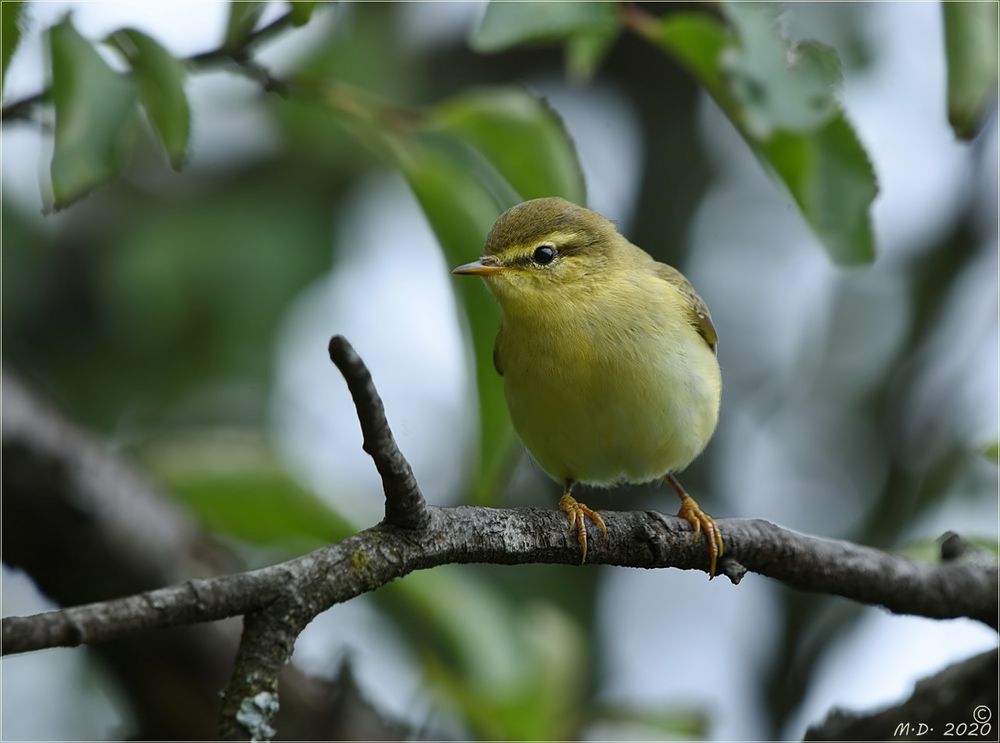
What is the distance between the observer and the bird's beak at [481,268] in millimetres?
3493

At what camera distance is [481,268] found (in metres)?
3.75

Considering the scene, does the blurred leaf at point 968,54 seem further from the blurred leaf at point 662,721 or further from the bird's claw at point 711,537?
the blurred leaf at point 662,721

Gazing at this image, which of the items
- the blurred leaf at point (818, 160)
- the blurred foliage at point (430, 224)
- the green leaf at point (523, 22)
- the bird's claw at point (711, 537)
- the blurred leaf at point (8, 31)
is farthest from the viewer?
the bird's claw at point (711, 537)

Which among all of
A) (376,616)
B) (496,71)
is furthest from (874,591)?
(496,71)

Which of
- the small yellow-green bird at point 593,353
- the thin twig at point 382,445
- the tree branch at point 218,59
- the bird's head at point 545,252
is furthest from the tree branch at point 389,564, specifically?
the tree branch at point 218,59

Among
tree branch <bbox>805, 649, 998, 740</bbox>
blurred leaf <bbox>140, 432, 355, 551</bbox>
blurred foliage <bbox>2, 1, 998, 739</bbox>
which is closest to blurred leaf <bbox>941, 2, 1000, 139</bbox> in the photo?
blurred foliage <bbox>2, 1, 998, 739</bbox>

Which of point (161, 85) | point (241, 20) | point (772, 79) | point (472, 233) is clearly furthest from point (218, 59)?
point (772, 79)

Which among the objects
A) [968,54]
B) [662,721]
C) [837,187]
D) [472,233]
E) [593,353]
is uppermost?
[968,54]

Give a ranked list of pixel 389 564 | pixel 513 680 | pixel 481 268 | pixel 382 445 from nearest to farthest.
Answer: pixel 382 445 < pixel 389 564 < pixel 481 268 < pixel 513 680

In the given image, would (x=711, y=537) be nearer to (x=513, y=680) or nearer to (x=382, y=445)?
(x=513, y=680)

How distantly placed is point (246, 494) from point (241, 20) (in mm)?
1686

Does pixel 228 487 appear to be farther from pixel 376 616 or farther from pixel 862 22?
pixel 862 22

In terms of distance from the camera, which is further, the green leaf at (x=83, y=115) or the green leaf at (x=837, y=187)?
the green leaf at (x=837, y=187)

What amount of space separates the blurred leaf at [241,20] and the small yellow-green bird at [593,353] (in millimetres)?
1014
